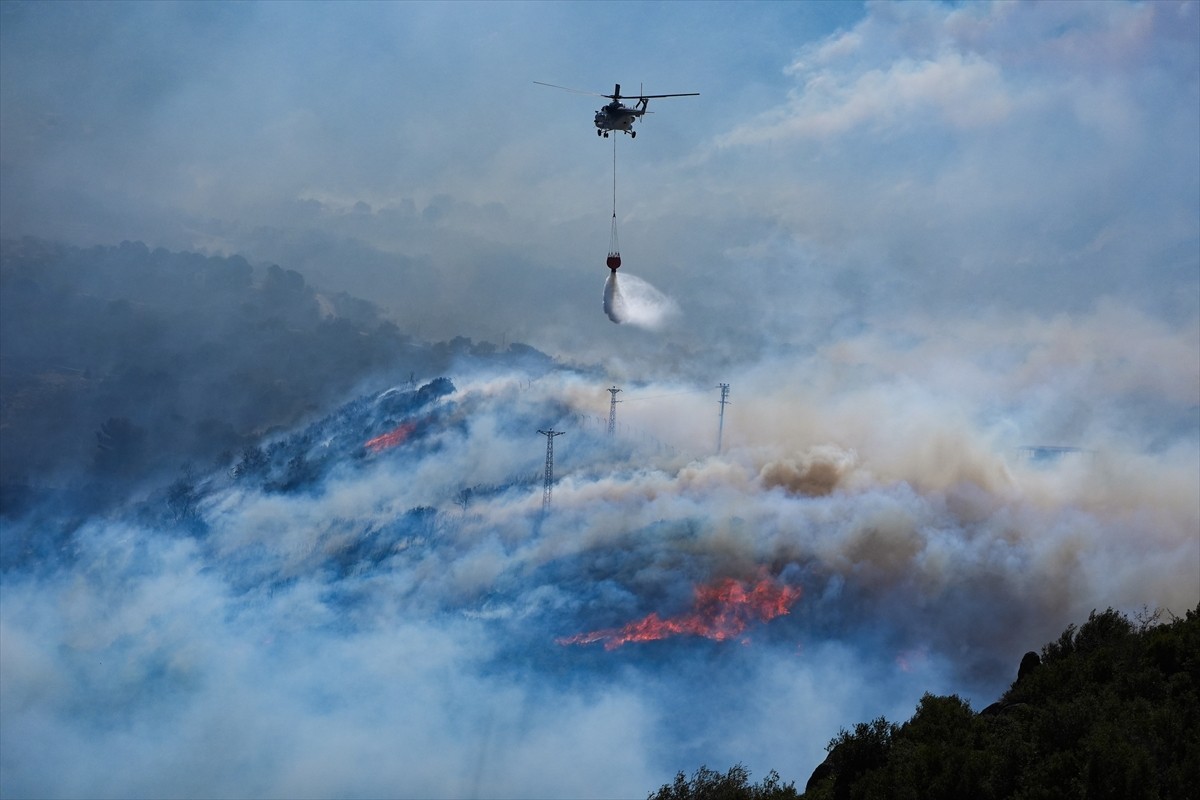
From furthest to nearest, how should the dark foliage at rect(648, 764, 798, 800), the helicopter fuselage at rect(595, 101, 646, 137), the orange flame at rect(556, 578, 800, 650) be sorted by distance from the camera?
the orange flame at rect(556, 578, 800, 650)
the helicopter fuselage at rect(595, 101, 646, 137)
the dark foliage at rect(648, 764, 798, 800)

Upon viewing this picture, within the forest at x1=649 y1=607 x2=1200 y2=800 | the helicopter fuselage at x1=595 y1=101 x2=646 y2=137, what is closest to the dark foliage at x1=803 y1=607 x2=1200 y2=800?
the forest at x1=649 y1=607 x2=1200 y2=800

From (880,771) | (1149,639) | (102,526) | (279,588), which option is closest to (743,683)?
(279,588)

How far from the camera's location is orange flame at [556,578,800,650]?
164m

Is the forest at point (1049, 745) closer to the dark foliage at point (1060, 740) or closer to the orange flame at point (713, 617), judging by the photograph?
the dark foliage at point (1060, 740)

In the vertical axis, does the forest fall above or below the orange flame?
below

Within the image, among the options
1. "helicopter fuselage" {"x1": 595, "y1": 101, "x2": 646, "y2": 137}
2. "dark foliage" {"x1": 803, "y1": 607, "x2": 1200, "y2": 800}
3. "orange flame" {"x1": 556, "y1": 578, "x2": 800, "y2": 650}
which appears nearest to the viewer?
"dark foliage" {"x1": 803, "y1": 607, "x2": 1200, "y2": 800}

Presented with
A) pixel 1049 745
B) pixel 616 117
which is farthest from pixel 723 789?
pixel 616 117

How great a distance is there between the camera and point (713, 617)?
547 feet

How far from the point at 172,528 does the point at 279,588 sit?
99.3 feet

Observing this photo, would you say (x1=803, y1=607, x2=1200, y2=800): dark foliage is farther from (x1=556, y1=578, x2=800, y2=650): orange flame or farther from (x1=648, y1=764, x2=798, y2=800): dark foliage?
(x1=556, y1=578, x2=800, y2=650): orange flame

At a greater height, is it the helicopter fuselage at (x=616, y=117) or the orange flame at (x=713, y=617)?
the helicopter fuselage at (x=616, y=117)

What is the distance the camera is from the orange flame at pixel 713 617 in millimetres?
164125

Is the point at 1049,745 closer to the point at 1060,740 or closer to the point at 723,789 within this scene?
the point at 1060,740

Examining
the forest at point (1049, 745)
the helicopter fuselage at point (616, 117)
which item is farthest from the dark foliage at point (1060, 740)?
the helicopter fuselage at point (616, 117)
